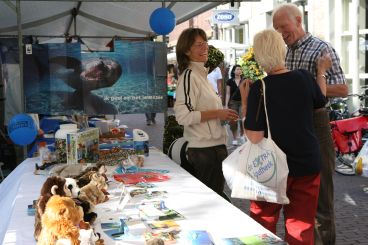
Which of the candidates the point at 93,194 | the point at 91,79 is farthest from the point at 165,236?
the point at 91,79

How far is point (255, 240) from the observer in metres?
1.82

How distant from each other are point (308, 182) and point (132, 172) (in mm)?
1102

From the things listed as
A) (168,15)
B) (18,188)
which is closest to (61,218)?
(18,188)

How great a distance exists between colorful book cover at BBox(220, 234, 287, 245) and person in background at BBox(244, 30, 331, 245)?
0.80m

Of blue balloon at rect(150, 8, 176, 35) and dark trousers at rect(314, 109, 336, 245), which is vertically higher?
blue balloon at rect(150, 8, 176, 35)

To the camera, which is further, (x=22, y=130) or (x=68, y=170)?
(x=22, y=130)

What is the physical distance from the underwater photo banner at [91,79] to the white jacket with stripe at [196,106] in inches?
51.0

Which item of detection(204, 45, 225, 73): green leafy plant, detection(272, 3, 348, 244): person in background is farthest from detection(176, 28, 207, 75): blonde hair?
detection(204, 45, 225, 73): green leafy plant

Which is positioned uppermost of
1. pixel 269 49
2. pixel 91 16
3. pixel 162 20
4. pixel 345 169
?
pixel 91 16

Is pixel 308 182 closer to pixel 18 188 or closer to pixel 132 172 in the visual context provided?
pixel 132 172

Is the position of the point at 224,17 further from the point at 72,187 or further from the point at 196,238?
the point at 196,238

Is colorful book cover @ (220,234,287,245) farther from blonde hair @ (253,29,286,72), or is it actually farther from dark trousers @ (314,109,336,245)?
dark trousers @ (314,109,336,245)

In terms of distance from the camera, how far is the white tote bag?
2.52 meters

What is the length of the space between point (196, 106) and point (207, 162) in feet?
1.21
